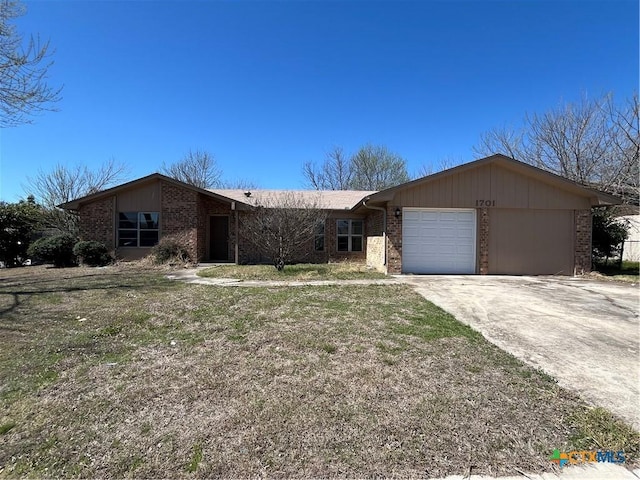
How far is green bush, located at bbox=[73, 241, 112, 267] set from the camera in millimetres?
13117

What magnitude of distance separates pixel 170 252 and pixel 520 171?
13576 mm

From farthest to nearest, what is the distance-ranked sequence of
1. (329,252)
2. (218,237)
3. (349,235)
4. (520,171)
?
(218,237), (349,235), (329,252), (520,171)

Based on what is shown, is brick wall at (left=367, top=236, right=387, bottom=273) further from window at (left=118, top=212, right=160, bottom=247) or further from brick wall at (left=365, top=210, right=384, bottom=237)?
window at (left=118, top=212, right=160, bottom=247)

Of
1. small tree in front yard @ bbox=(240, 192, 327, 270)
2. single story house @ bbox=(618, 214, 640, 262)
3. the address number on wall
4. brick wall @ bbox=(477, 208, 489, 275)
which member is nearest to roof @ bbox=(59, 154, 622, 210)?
small tree in front yard @ bbox=(240, 192, 327, 270)

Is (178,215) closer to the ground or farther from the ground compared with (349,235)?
farther from the ground

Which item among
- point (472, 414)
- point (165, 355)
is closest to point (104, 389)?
point (165, 355)

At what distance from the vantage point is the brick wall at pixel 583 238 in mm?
11367

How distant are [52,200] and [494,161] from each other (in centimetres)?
2484

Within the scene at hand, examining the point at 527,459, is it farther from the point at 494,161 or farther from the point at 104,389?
the point at 494,161

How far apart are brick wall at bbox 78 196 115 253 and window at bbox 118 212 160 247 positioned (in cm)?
34

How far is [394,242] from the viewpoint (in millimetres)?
11164

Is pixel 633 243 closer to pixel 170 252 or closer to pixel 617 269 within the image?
pixel 617 269

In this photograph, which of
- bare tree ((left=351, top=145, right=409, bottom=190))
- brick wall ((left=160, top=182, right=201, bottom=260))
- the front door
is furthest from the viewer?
bare tree ((left=351, top=145, right=409, bottom=190))

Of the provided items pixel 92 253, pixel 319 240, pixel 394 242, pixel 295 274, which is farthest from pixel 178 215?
pixel 394 242
